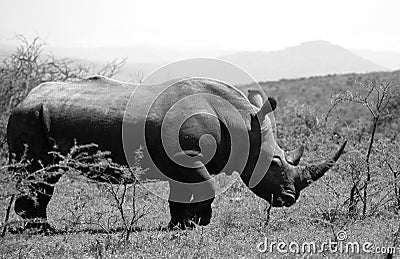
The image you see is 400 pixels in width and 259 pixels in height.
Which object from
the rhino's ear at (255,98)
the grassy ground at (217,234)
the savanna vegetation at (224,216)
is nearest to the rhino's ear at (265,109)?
the rhino's ear at (255,98)

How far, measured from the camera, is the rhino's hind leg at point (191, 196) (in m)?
9.38

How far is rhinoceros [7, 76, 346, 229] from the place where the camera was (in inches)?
373

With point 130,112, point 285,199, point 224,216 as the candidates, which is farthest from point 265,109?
point 130,112

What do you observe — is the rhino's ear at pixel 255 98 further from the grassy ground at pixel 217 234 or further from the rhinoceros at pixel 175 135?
the grassy ground at pixel 217 234

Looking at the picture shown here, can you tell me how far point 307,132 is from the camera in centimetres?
2008

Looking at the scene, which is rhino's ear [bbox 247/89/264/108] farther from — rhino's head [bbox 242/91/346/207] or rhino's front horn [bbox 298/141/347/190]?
rhino's front horn [bbox 298/141/347/190]

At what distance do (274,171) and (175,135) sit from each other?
63.7 inches

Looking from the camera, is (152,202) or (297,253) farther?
(152,202)

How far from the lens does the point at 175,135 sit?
Answer: 9.44 metres

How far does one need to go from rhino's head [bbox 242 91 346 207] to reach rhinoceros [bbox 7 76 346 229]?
0.01 meters

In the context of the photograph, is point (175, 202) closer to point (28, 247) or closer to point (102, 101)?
point (102, 101)

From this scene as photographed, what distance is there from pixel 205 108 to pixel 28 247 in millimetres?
3197

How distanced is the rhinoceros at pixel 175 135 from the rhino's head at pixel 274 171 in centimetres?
1

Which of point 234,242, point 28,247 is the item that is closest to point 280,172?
point 234,242
